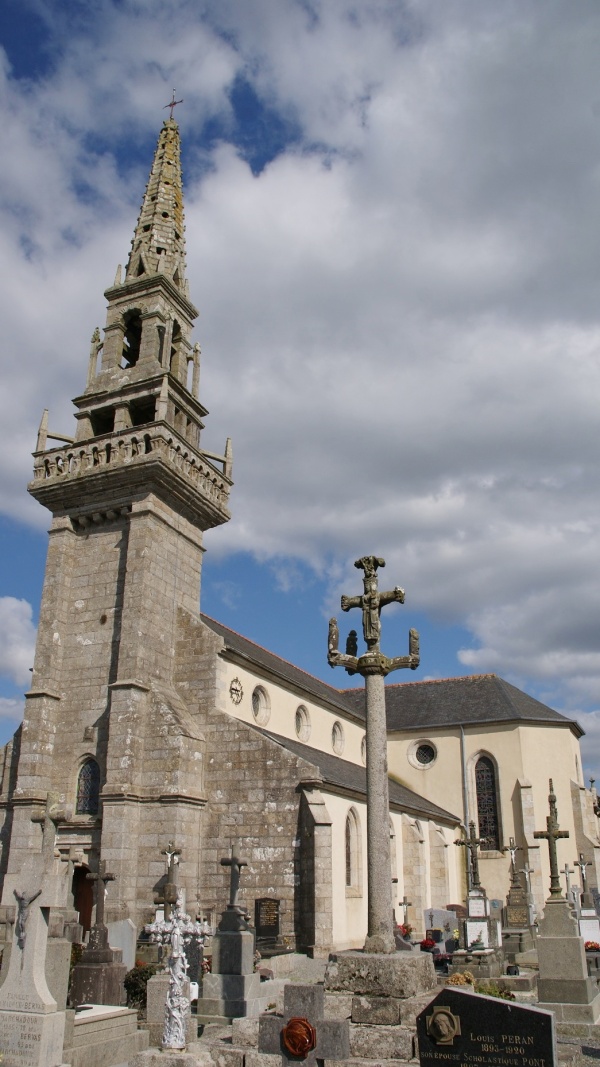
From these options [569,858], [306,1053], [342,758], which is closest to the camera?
[306,1053]

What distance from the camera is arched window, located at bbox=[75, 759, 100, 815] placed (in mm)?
18812

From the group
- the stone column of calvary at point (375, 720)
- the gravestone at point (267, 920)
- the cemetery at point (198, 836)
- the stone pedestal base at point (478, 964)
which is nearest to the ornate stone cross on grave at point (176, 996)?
the cemetery at point (198, 836)

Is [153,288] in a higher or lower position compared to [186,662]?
higher

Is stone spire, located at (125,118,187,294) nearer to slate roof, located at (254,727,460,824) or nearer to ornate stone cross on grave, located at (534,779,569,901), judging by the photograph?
slate roof, located at (254,727,460,824)

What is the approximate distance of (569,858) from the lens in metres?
31.8

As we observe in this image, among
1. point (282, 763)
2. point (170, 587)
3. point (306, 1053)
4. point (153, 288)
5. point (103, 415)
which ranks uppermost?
point (153, 288)

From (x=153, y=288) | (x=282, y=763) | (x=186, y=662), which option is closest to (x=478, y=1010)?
(x=282, y=763)

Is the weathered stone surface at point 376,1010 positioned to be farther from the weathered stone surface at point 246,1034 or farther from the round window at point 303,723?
the round window at point 303,723

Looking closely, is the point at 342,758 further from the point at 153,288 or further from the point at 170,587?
the point at 153,288

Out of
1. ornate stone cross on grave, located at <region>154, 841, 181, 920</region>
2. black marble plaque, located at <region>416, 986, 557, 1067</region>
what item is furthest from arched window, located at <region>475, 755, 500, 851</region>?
black marble plaque, located at <region>416, 986, 557, 1067</region>

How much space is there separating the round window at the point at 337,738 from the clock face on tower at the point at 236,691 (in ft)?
27.0

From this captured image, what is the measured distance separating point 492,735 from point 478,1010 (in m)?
29.4

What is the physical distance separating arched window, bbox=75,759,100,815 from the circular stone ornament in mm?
12302

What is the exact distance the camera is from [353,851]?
21.8 m
